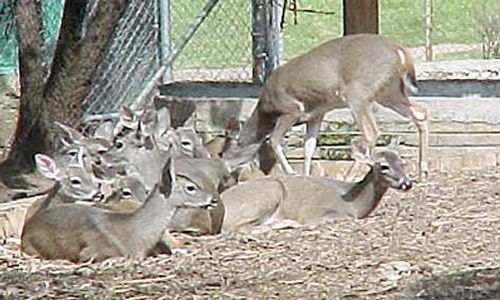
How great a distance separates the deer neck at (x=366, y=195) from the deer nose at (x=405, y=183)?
0.14 meters

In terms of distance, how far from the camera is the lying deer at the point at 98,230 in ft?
25.0

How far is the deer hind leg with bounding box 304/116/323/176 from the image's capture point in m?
10.9

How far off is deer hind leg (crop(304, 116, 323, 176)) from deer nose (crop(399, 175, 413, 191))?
1603mm

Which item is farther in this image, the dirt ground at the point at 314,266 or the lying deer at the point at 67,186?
the lying deer at the point at 67,186

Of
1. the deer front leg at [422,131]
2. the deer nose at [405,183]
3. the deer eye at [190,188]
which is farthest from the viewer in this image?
the deer front leg at [422,131]

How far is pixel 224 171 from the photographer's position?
9797mm

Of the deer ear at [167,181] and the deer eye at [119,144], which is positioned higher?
the deer ear at [167,181]

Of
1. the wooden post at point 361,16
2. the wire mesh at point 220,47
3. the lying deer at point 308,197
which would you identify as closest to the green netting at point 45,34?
the wire mesh at point 220,47

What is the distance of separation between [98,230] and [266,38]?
19.6ft

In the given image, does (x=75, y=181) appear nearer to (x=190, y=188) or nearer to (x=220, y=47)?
(x=190, y=188)

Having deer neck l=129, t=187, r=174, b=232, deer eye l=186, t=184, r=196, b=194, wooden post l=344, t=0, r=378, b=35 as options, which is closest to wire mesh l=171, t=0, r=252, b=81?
wooden post l=344, t=0, r=378, b=35

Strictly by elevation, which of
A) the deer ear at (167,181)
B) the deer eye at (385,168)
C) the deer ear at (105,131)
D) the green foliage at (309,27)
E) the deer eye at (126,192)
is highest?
the deer ear at (167,181)

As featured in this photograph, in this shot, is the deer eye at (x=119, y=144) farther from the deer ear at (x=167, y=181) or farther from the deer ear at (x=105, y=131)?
the deer ear at (x=167, y=181)

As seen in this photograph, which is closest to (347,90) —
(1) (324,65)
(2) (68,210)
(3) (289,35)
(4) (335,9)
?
(1) (324,65)
